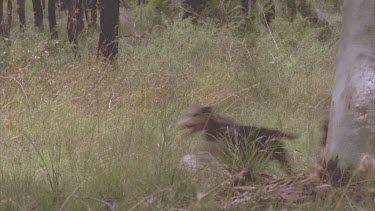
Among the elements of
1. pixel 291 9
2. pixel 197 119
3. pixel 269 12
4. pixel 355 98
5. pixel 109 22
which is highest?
pixel 355 98

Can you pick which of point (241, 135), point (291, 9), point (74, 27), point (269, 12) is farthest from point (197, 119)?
point (291, 9)

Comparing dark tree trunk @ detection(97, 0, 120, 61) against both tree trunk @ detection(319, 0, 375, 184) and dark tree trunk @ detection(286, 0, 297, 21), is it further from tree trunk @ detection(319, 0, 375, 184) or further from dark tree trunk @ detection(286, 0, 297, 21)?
tree trunk @ detection(319, 0, 375, 184)

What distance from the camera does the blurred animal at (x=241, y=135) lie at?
4457mm

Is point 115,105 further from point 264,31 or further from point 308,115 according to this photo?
point 264,31

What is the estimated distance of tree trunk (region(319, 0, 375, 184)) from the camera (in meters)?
4.13

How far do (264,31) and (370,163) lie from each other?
808cm

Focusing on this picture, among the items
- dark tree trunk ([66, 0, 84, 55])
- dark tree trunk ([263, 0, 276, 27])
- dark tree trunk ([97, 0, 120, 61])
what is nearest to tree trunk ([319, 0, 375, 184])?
dark tree trunk ([66, 0, 84, 55])

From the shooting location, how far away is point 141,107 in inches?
267

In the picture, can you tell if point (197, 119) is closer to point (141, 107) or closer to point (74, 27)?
point (141, 107)

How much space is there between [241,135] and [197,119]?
492 millimetres

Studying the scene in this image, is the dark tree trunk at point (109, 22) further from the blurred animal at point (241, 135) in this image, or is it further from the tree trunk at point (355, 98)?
the tree trunk at point (355, 98)

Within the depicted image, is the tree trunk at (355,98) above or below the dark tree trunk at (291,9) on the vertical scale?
above

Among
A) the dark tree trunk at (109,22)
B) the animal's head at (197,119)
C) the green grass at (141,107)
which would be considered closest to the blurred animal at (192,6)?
the green grass at (141,107)

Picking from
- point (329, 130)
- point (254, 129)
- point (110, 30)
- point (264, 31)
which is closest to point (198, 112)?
point (254, 129)
